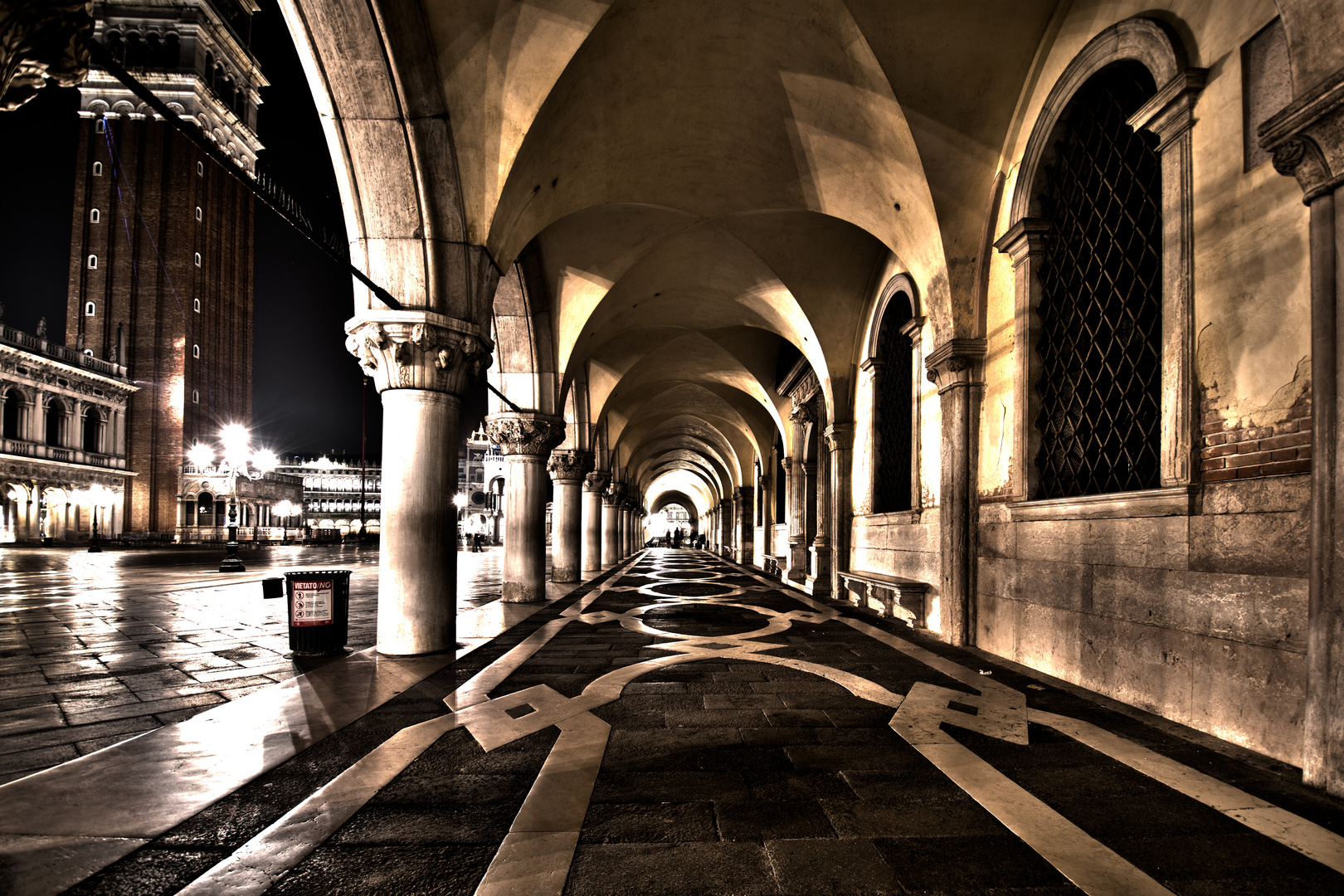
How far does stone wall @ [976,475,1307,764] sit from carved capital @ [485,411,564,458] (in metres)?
8.21

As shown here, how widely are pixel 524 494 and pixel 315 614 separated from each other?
18.6ft

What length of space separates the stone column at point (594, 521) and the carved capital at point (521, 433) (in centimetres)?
603

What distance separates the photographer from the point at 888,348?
38.9 feet

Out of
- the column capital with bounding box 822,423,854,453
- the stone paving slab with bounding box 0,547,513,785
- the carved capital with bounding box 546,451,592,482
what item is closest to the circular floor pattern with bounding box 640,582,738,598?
the carved capital with bounding box 546,451,592,482

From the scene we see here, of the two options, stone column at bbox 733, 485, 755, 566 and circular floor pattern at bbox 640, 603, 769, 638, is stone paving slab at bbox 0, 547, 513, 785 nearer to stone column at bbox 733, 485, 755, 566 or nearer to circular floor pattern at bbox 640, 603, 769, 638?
circular floor pattern at bbox 640, 603, 769, 638

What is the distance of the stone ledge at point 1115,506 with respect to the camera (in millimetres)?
4664

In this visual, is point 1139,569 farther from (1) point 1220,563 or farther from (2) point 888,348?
(2) point 888,348

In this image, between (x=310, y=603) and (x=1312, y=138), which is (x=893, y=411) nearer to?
(x=1312, y=138)

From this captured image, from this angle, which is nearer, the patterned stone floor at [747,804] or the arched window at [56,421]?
the patterned stone floor at [747,804]

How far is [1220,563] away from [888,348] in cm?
790

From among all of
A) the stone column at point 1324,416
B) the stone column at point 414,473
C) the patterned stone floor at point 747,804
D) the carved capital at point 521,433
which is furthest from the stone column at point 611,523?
the stone column at point 1324,416

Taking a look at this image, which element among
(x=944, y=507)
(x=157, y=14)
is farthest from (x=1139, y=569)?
(x=157, y=14)

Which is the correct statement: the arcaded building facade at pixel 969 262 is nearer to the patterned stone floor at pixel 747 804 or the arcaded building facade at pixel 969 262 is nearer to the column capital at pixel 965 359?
the column capital at pixel 965 359

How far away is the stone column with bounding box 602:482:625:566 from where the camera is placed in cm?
2431
